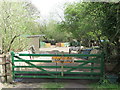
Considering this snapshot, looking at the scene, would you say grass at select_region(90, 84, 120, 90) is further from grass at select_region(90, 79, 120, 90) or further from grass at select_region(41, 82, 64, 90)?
grass at select_region(41, 82, 64, 90)

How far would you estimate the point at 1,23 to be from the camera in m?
8.37

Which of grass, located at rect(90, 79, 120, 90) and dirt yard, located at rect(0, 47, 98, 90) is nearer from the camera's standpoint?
grass, located at rect(90, 79, 120, 90)

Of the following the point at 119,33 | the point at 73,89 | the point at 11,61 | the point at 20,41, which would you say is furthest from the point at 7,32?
the point at 119,33

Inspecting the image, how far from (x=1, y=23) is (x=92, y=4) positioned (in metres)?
6.03

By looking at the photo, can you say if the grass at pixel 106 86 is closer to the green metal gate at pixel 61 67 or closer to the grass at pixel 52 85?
the green metal gate at pixel 61 67

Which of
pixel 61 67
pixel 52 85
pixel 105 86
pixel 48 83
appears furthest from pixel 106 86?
pixel 48 83

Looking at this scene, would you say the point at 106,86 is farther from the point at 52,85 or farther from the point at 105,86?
the point at 52,85

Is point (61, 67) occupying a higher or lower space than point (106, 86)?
higher

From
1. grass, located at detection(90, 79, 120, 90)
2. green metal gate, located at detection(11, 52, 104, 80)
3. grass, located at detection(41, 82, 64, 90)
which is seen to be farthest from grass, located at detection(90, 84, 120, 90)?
grass, located at detection(41, 82, 64, 90)

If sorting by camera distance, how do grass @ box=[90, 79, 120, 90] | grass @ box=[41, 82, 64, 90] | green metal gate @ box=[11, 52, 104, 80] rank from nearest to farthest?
grass @ box=[90, 79, 120, 90] → grass @ box=[41, 82, 64, 90] → green metal gate @ box=[11, 52, 104, 80]

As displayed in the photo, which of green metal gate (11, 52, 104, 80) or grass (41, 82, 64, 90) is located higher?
green metal gate (11, 52, 104, 80)

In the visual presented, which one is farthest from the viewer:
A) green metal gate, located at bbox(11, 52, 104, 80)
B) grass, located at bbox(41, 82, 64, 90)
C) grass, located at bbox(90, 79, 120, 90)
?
green metal gate, located at bbox(11, 52, 104, 80)

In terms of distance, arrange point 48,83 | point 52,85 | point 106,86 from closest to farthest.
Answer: point 106,86, point 52,85, point 48,83

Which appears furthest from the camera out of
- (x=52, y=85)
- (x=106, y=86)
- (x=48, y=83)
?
(x=48, y=83)
